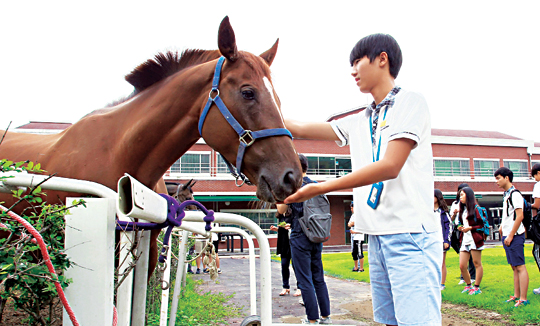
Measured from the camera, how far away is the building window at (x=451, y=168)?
30266 mm

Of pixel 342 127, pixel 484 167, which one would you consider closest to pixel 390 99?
pixel 342 127

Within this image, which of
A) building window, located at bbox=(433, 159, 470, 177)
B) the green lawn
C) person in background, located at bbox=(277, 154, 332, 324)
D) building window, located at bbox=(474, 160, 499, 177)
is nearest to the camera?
person in background, located at bbox=(277, 154, 332, 324)

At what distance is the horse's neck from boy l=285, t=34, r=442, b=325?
0.92m

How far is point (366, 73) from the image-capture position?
2025 millimetres

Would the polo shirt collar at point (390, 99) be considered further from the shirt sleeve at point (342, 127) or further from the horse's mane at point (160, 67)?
the horse's mane at point (160, 67)

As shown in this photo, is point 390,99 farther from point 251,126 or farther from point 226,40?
point 226,40

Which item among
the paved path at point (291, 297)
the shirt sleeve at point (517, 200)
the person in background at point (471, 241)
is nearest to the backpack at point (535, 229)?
the shirt sleeve at point (517, 200)

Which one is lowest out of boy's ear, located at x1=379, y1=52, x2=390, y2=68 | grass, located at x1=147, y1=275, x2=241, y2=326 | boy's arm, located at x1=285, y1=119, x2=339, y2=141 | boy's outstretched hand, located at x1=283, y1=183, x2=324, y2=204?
grass, located at x1=147, y1=275, x2=241, y2=326

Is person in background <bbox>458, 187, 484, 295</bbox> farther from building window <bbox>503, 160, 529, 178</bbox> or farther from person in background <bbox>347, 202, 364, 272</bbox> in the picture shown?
building window <bbox>503, 160, 529, 178</bbox>

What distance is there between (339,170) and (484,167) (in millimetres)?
13088

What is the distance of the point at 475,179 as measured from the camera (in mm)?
30062

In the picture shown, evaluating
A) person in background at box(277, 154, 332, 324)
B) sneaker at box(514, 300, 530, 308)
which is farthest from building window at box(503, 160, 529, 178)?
person in background at box(277, 154, 332, 324)

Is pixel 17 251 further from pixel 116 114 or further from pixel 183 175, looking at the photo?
pixel 183 175

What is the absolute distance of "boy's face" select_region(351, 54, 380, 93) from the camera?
2.01 metres
